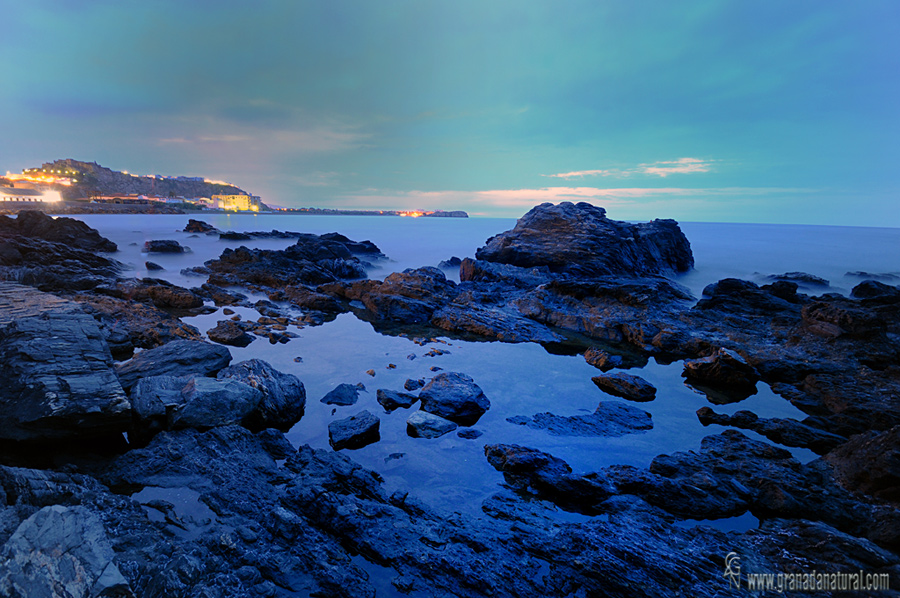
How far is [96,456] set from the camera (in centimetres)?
555

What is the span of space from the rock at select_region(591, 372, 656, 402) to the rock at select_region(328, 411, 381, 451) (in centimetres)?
617

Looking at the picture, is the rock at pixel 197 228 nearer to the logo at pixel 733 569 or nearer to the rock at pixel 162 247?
the rock at pixel 162 247

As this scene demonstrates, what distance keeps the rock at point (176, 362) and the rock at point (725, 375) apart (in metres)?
12.5

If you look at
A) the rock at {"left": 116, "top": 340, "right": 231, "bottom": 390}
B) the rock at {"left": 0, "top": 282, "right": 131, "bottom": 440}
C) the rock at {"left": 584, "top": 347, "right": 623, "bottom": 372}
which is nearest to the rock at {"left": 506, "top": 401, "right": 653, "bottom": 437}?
the rock at {"left": 584, "top": 347, "right": 623, "bottom": 372}

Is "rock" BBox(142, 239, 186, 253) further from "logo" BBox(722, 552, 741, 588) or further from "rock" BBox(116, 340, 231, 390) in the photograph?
"logo" BBox(722, 552, 741, 588)

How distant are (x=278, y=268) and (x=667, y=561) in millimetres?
23352

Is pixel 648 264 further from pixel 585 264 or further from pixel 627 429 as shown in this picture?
pixel 627 429

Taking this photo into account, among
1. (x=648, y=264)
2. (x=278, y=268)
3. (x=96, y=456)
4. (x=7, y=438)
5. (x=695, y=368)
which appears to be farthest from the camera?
(x=648, y=264)

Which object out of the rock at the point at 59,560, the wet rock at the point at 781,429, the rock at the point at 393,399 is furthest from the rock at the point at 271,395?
the wet rock at the point at 781,429

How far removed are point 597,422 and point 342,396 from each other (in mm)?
5748

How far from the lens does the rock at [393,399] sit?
8.45 m

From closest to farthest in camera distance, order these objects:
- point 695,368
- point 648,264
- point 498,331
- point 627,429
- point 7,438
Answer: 1. point 7,438
2. point 627,429
3. point 695,368
4. point 498,331
5. point 648,264

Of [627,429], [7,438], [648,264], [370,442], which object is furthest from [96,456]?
[648,264]

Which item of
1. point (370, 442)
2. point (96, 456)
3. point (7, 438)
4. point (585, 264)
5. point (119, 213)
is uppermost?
point (119, 213)
